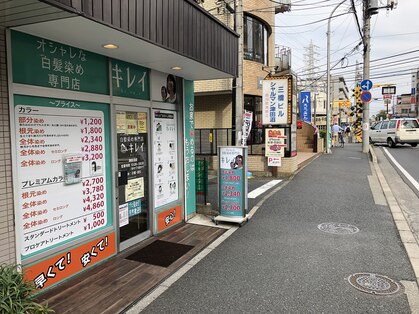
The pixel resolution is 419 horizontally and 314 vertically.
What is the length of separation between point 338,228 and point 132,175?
405 centimetres

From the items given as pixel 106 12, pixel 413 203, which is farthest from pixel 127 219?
pixel 413 203

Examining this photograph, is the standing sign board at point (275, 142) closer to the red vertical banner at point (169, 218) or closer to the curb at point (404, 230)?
the curb at point (404, 230)

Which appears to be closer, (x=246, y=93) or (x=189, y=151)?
(x=189, y=151)

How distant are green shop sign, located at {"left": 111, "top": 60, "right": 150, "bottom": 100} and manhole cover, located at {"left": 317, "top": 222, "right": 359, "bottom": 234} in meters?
4.18

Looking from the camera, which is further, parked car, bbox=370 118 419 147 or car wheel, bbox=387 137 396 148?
car wheel, bbox=387 137 396 148

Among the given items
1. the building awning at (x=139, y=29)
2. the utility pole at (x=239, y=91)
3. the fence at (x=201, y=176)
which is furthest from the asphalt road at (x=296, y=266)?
the building awning at (x=139, y=29)

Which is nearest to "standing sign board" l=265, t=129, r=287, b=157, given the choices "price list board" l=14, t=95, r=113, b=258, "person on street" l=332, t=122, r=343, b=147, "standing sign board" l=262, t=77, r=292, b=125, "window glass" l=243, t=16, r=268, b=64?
"standing sign board" l=262, t=77, r=292, b=125

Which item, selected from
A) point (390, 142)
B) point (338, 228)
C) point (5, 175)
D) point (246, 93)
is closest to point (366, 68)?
point (390, 142)

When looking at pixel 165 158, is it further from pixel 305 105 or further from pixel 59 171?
pixel 305 105

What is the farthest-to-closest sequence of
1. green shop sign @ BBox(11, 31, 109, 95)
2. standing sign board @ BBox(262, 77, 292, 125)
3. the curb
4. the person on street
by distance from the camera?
the person on street, standing sign board @ BBox(262, 77, 292, 125), the curb, green shop sign @ BBox(11, 31, 109, 95)

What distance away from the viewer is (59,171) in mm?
4070

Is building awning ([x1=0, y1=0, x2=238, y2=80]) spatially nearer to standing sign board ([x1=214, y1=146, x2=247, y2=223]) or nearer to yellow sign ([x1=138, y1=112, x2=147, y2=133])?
yellow sign ([x1=138, y1=112, x2=147, y2=133])

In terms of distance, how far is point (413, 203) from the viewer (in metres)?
8.14

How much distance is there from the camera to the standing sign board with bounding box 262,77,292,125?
11.4 m
